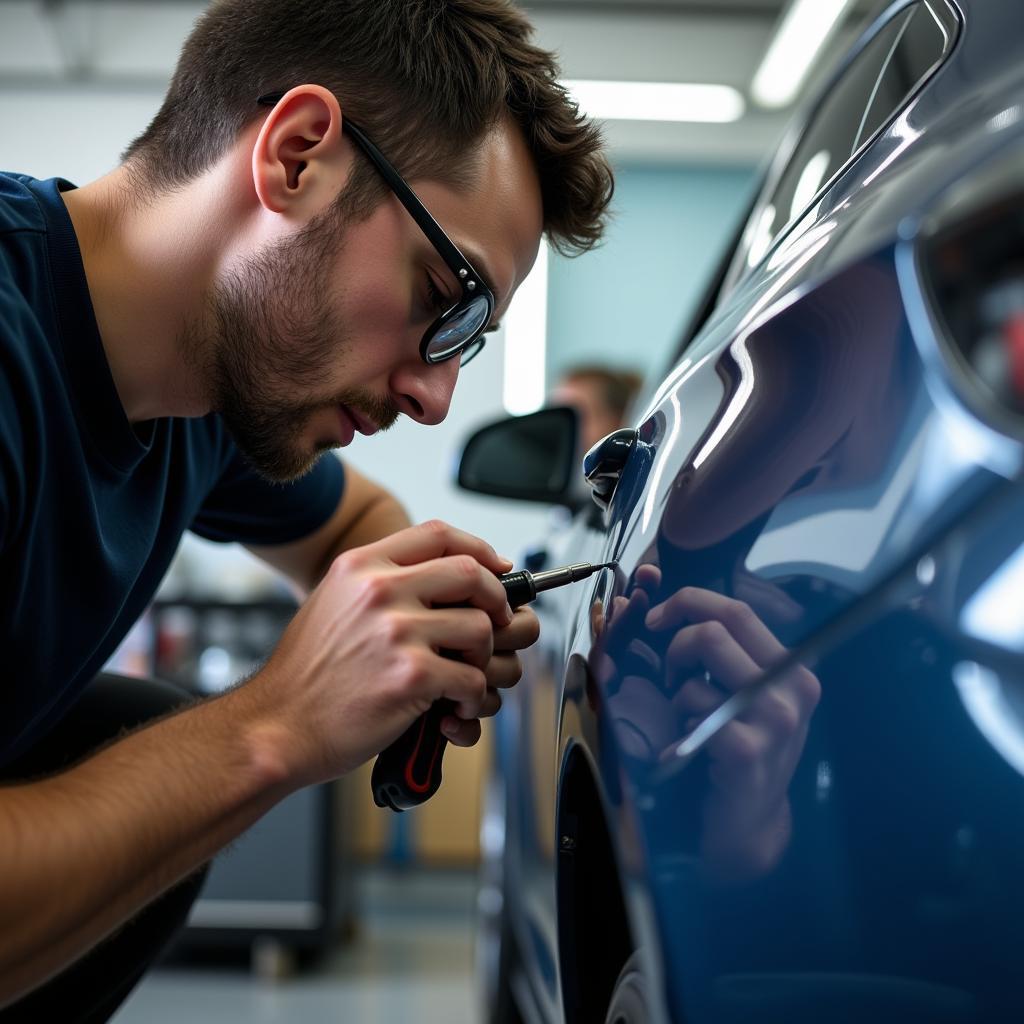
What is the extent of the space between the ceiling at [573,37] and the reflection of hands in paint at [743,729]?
18.6ft

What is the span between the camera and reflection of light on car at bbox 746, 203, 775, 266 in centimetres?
100

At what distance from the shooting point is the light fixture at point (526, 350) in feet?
19.4

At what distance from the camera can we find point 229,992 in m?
3.00

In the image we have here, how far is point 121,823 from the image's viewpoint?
0.78 metres

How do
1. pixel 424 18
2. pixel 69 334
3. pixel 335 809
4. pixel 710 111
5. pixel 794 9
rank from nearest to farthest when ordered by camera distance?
1. pixel 69 334
2. pixel 424 18
3. pixel 335 809
4. pixel 794 9
5. pixel 710 111

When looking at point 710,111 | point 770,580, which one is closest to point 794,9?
point 710,111

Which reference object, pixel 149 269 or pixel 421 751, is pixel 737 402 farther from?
pixel 149 269

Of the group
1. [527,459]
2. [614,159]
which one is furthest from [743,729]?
[614,159]

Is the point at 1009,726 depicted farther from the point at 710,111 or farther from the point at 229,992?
the point at 710,111

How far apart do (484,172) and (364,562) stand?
479 mm

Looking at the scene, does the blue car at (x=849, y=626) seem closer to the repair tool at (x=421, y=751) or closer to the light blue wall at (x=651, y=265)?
the repair tool at (x=421, y=751)

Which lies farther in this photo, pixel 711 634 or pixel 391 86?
pixel 391 86

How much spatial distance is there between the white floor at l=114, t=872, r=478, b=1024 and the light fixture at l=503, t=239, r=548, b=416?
9.43ft

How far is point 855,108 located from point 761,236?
0.14 metres
